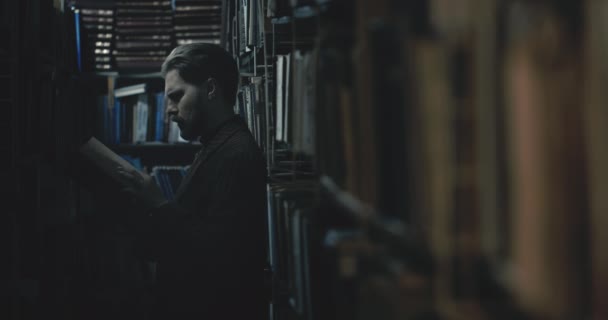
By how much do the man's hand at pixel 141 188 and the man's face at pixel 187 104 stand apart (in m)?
0.19

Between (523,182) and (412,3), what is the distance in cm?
29

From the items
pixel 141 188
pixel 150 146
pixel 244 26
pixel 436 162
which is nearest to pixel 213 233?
pixel 141 188

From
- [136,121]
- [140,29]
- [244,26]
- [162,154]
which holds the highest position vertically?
[140,29]

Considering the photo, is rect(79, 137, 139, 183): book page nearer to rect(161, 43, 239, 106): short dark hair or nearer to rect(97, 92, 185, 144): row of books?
rect(161, 43, 239, 106): short dark hair

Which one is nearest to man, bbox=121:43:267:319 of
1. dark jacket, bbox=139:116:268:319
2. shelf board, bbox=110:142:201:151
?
dark jacket, bbox=139:116:268:319

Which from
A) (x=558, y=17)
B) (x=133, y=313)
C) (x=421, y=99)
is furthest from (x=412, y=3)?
(x=133, y=313)

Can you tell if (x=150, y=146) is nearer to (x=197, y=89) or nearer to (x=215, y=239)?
(x=197, y=89)

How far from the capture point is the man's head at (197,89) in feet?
7.14

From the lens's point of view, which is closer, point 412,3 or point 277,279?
point 412,3

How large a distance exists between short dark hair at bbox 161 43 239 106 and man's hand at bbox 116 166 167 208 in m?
0.33

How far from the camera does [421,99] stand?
75 centimetres

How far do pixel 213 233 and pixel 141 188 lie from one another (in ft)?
0.94

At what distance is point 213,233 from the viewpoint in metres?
1.94

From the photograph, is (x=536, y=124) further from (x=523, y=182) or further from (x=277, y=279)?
(x=277, y=279)
